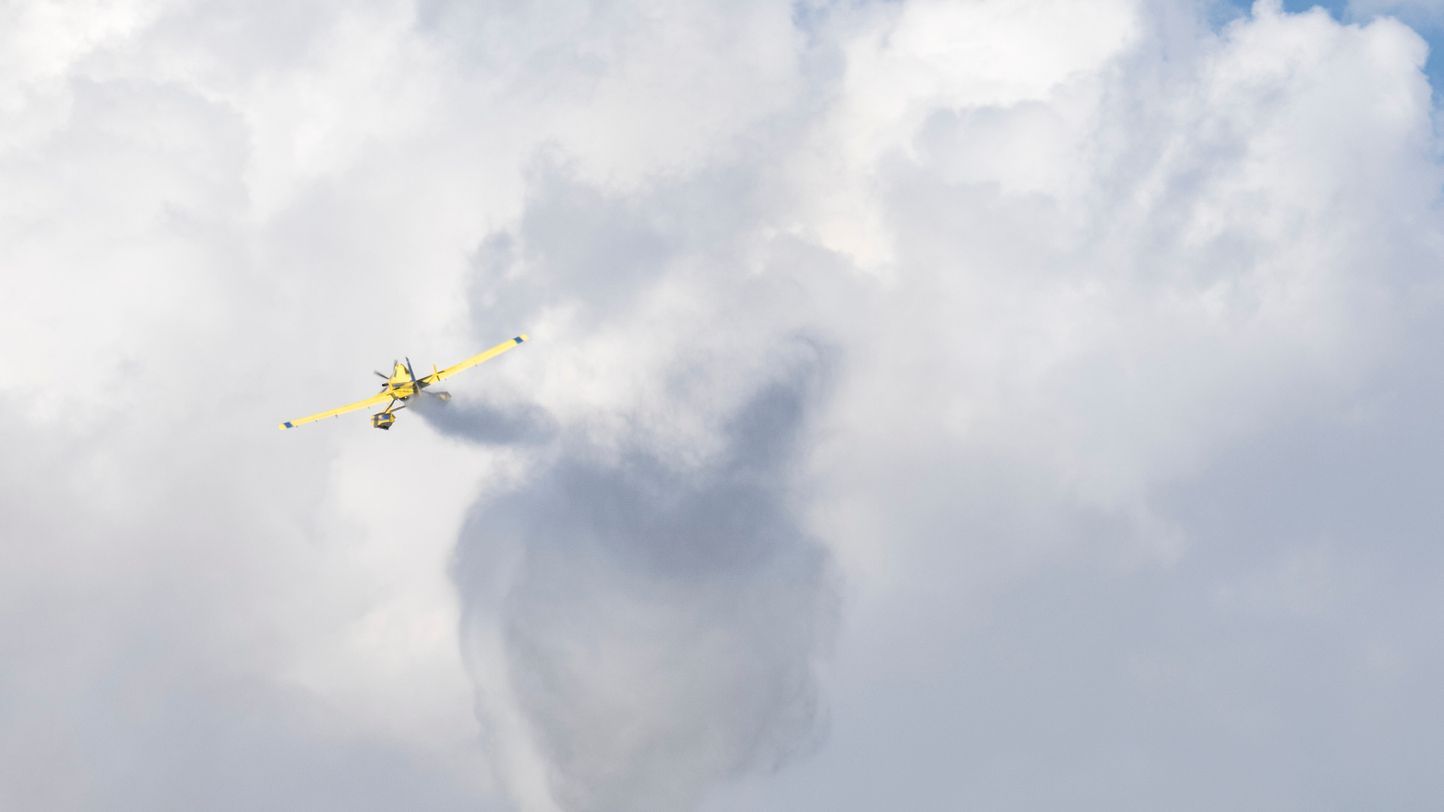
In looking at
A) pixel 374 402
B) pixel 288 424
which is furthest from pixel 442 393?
pixel 288 424

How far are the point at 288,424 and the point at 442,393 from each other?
88.6 ft

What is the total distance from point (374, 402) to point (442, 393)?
11.8 meters

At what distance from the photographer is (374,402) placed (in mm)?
198375

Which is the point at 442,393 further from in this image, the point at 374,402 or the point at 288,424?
the point at 288,424

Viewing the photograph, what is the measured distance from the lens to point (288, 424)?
19775 cm

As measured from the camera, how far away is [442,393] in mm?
199000

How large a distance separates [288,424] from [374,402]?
15246mm
